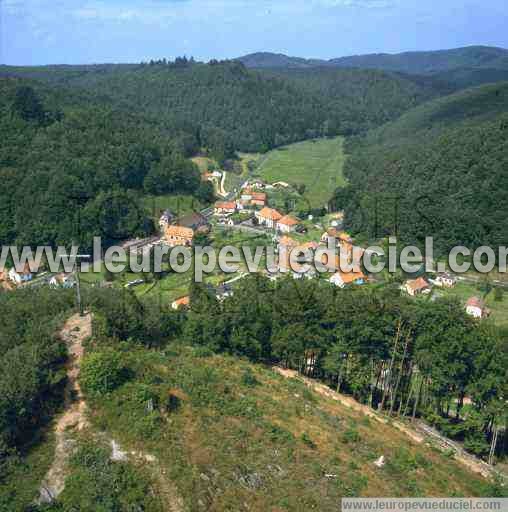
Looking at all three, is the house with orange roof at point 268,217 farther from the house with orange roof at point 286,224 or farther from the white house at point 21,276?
the white house at point 21,276

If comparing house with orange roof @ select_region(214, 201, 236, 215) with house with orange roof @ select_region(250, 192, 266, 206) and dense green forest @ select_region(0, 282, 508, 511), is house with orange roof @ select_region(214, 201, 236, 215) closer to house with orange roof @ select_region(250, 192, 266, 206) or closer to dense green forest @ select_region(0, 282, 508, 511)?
house with orange roof @ select_region(250, 192, 266, 206)

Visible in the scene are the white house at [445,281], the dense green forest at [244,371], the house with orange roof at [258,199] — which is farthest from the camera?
the house with orange roof at [258,199]

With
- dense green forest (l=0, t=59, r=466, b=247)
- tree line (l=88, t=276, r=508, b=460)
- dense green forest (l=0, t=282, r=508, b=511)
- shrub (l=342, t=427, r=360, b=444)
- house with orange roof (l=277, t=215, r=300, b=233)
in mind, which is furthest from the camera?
house with orange roof (l=277, t=215, r=300, b=233)

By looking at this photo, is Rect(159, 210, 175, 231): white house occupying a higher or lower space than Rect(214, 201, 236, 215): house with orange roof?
lower

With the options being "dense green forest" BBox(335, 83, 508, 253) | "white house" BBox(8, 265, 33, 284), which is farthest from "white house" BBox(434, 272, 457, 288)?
"white house" BBox(8, 265, 33, 284)

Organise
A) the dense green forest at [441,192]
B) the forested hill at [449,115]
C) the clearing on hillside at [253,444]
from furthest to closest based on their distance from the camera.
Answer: the forested hill at [449,115] < the dense green forest at [441,192] < the clearing on hillside at [253,444]

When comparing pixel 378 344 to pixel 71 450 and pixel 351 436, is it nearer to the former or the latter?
pixel 351 436

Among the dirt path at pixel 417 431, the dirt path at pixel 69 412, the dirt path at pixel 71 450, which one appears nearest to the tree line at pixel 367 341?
the dirt path at pixel 417 431
